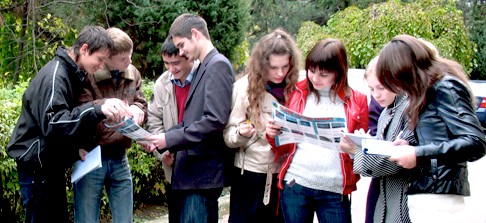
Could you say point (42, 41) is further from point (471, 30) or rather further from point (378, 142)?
point (471, 30)

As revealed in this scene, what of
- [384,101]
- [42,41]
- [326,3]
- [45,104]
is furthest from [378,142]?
[326,3]

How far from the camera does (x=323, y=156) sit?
3.17 meters

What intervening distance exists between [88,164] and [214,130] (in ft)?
2.68

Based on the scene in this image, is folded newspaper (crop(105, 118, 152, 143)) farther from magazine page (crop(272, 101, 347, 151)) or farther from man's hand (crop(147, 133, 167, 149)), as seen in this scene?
magazine page (crop(272, 101, 347, 151))

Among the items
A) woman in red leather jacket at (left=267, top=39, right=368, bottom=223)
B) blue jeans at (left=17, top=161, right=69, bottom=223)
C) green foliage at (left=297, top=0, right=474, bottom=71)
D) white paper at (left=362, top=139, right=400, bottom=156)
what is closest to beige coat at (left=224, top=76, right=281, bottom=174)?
woman in red leather jacket at (left=267, top=39, right=368, bottom=223)

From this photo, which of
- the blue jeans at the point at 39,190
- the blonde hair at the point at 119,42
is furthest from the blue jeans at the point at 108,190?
the blonde hair at the point at 119,42

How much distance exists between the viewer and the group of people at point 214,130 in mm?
3145

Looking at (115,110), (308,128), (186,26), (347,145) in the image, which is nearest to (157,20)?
(186,26)

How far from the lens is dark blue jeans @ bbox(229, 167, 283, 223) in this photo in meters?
3.45

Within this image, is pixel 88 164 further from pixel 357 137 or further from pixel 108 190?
pixel 357 137

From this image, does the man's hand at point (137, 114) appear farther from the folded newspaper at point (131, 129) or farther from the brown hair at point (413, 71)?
A: the brown hair at point (413, 71)

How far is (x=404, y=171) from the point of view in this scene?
9.02 feet

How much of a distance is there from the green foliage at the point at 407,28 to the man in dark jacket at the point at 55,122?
398 inches

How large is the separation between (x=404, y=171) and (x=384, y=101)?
21.2 inches
